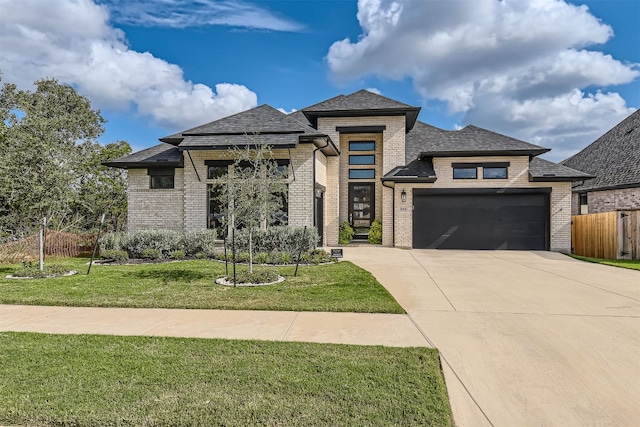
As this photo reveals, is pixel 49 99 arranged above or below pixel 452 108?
above

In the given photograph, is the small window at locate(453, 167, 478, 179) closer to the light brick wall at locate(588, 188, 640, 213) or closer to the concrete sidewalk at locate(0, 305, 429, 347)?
the light brick wall at locate(588, 188, 640, 213)

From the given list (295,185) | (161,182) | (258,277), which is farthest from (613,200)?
(161,182)

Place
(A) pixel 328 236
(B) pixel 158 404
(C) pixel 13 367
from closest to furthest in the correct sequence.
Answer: (B) pixel 158 404 < (C) pixel 13 367 < (A) pixel 328 236

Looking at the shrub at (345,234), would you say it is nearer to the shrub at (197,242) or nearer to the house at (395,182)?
the house at (395,182)

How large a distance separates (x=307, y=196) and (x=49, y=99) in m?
23.5

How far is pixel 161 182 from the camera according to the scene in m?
15.2

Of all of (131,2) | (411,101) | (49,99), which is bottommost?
(411,101)

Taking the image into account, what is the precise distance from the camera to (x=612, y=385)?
3246mm

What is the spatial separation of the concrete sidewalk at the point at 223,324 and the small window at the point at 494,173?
12.0 meters

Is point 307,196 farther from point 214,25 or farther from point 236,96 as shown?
point 236,96

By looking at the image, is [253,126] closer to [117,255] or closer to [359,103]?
[359,103]

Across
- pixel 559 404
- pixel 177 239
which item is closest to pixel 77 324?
pixel 559 404

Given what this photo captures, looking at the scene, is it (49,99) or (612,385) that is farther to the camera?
(49,99)

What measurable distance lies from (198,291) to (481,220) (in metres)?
12.5
